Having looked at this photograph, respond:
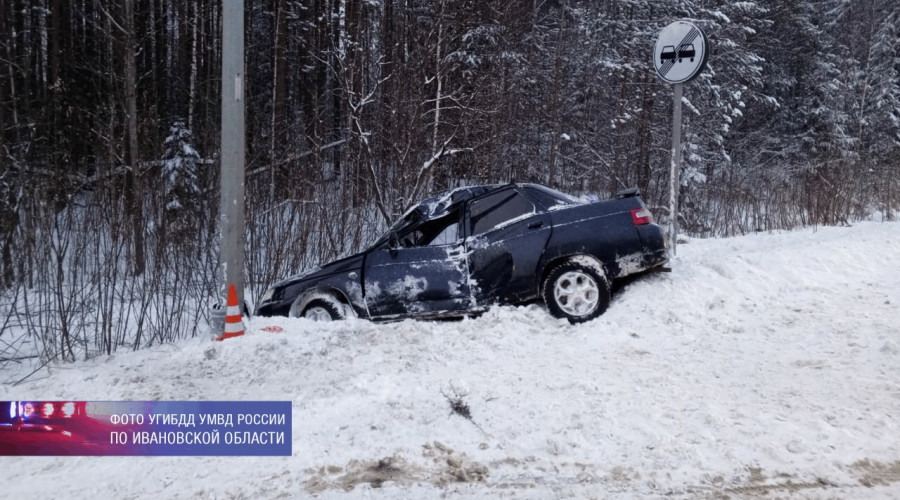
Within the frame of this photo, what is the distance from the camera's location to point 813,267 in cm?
Result: 688

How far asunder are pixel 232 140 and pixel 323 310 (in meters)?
2.05

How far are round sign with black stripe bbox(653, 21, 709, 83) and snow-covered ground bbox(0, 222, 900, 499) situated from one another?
263 centimetres

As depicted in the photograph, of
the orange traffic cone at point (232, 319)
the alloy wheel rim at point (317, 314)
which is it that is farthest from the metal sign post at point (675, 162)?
the orange traffic cone at point (232, 319)

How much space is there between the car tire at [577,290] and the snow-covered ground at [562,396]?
177 millimetres

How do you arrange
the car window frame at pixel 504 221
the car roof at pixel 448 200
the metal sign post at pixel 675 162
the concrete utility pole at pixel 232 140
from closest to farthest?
1. the concrete utility pole at pixel 232 140
2. the car window frame at pixel 504 221
3. the car roof at pixel 448 200
4. the metal sign post at pixel 675 162

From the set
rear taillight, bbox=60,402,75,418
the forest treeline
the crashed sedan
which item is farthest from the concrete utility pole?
rear taillight, bbox=60,402,75,418

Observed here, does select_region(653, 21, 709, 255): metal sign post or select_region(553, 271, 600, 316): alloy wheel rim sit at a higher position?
select_region(653, 21, 709, 255): metal sign post

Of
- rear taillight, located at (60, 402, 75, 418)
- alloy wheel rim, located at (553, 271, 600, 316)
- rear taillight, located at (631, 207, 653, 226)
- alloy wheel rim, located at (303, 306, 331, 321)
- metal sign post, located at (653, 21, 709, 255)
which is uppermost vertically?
metal sign post, located at (653, 21, 709, 255)

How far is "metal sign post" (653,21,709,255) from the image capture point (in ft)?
23.4

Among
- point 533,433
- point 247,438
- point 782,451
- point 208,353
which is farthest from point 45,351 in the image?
point 782,451

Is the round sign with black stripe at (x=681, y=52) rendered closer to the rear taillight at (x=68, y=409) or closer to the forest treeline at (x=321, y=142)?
the forest treeline at (x=321, y=142)

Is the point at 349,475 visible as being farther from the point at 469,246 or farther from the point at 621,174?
the point at 621,174

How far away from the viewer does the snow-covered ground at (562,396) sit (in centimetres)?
287

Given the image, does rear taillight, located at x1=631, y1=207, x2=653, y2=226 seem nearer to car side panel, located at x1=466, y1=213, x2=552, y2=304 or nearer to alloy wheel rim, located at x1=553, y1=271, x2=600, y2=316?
alloy wheel rim, located at x1=553, y1=271, x2=600, y2=316
